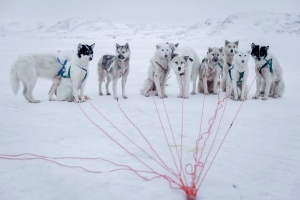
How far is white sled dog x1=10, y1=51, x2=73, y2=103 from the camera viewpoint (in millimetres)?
4805

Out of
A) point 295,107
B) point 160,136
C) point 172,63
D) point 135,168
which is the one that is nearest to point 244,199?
point 135,168

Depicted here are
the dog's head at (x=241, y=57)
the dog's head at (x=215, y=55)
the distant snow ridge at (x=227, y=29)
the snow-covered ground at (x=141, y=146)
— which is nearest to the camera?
the snow-covered ground at (x=141, y=146)

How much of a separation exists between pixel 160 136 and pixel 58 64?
3.30 m

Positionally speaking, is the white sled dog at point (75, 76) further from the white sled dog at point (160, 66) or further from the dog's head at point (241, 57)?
the dog's head at point (241, 57)

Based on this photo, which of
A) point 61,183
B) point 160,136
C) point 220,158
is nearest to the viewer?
point 61,183

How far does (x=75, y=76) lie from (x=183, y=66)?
7.55 ft

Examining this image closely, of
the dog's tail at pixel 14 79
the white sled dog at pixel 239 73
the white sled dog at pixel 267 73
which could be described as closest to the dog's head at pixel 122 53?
the dog's tail at pixel 14 79

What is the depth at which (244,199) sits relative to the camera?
6.05ft

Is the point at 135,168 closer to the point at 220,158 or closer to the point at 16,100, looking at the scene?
the point at 220,158

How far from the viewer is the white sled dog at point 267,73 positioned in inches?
197

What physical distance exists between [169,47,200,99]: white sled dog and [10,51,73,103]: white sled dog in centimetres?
243

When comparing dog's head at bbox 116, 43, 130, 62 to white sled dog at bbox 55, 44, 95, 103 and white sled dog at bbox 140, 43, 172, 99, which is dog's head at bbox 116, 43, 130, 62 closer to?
white sled dog at bbox 55, 44, 95, 103

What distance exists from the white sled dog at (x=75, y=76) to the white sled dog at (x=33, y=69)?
247 mm

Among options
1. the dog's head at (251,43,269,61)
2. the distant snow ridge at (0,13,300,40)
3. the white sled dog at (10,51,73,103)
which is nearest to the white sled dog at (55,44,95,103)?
the white sled dog at (10,51,73,103)
